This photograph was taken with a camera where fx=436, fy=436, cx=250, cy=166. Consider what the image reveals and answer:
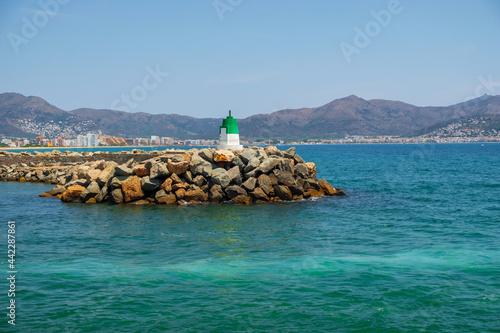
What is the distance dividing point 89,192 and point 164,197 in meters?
4.54

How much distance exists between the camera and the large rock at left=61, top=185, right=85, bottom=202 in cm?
2494

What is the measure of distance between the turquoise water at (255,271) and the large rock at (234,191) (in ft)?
8.68

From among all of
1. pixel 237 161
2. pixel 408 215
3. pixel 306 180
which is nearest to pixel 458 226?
pixel 408 215

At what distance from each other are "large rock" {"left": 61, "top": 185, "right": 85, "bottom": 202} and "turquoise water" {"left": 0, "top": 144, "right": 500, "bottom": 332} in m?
3.66

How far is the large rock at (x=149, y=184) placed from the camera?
77.9 feet

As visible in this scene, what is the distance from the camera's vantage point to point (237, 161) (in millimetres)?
25547

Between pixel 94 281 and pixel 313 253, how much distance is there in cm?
650

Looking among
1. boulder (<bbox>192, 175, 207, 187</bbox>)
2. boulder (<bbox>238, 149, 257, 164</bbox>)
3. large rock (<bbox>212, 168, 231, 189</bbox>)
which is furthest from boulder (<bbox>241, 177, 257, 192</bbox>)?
boulder (<bbox>192, 175, 207, 187</bbox>)

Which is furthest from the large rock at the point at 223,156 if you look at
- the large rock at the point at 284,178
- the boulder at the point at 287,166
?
the boulder at the point at 287,166

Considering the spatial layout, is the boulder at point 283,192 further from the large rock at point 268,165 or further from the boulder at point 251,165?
the boulder at point 251,165

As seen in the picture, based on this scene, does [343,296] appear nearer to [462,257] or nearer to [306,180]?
[462,257]

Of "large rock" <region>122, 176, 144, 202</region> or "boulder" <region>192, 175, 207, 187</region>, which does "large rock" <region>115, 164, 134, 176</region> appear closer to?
"large rock" <region>122, 176, 144, 202</region>

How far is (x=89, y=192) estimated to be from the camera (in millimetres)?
24562

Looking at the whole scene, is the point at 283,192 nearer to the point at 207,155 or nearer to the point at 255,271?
the point at 207,155
